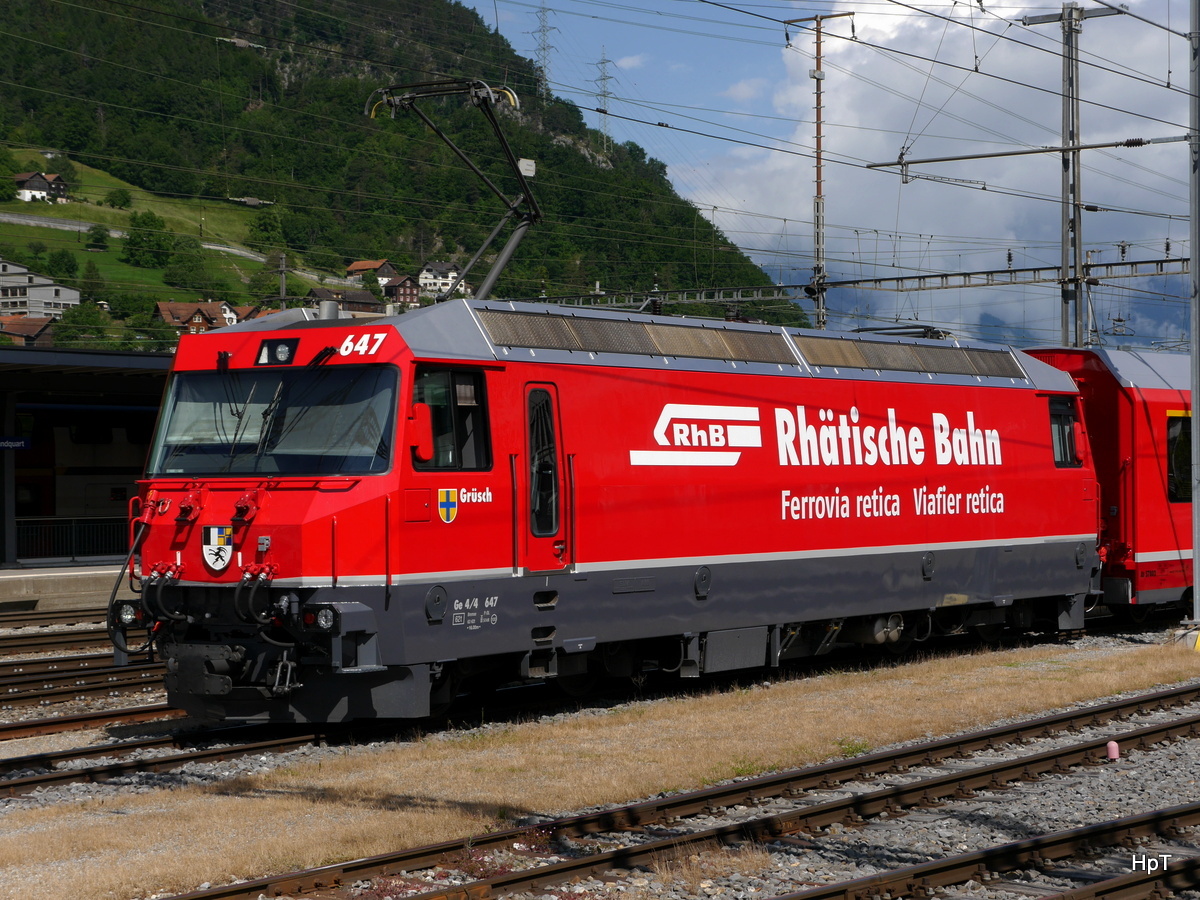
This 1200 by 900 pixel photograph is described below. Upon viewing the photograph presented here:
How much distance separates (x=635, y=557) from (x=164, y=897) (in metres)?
6.75

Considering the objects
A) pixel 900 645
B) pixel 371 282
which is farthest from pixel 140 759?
pixel 371 282

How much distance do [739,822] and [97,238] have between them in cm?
11675

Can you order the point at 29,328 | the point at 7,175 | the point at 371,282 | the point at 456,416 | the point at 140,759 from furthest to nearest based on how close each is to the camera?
the point at 7,175, the point at 371,282, the point at 29,328, the point at 456,416, the point at 140,759

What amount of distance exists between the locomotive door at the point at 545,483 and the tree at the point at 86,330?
210ft

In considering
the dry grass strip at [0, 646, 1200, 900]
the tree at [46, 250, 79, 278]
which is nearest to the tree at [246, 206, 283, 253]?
the tree at [46, 250, 79, 278]

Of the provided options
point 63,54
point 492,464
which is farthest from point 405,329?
point 63,54

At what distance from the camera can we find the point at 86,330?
80.8m

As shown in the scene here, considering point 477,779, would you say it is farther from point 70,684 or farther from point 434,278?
point 434,278

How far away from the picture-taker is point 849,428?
15305mm

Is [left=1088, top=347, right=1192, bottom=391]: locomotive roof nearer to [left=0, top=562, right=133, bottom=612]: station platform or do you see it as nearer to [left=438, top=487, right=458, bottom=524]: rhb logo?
[left=438, top=487, right=458, bottom=524]: rhb logo

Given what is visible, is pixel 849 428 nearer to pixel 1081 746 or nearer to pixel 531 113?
pixel 1081 746

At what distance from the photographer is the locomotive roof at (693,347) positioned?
11.6m

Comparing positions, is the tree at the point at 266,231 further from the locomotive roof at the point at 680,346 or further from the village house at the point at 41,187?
the locomotive roof at the point at 680,346

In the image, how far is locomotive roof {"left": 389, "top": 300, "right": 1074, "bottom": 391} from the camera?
11602 millimetres
